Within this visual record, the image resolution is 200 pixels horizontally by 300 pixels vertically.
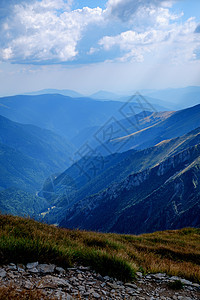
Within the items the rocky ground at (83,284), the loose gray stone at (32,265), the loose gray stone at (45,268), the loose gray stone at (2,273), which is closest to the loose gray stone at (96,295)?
the rocky ground at (83,284)

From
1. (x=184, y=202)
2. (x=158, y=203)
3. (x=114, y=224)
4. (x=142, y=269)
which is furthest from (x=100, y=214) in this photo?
(x=142, y=269)

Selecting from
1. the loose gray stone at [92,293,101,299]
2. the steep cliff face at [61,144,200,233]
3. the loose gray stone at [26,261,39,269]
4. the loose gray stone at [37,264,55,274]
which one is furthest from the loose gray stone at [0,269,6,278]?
the steep cliff face at [61,144,200,233]

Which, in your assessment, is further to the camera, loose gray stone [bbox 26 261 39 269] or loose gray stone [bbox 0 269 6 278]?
loose gray stone [bbox 26 261 39 269]

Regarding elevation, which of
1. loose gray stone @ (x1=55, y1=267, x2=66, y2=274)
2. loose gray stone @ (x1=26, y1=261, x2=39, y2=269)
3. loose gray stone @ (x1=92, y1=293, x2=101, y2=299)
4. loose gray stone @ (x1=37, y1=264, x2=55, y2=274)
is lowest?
loose gray stone @ (x1=92, y1=293, x2=101, y2=299)

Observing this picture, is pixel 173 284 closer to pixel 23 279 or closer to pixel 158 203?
pixel 23 279

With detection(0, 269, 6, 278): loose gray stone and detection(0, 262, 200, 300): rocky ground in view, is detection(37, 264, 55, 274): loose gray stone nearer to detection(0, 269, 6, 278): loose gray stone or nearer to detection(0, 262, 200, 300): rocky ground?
detection(0, 262, 200, 300): rocky ground

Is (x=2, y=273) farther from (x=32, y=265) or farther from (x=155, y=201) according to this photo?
(x=155, y=201)

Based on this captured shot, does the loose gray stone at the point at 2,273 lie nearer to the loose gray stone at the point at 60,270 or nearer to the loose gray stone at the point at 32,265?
the loose gray stone at the point at 32,265

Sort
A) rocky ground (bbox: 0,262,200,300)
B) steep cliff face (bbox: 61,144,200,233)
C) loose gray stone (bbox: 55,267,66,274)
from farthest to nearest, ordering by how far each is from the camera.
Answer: steep cliff face (bbox: 61,144,200,233) < loose gray stone (bbox: 55,267,66,274) < rocky ground (bbox: 0,262,200,300)
